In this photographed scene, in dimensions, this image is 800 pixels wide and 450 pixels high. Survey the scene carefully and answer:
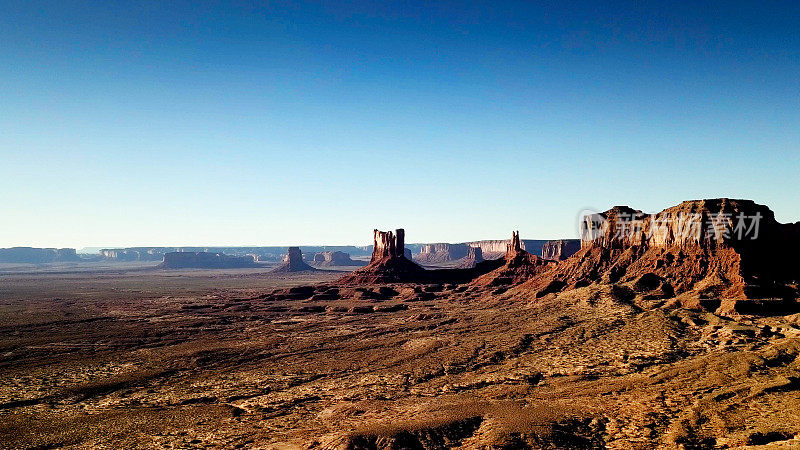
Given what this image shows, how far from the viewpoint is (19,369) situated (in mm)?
36719

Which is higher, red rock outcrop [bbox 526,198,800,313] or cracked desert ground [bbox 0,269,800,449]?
red rock outcrop [bbox 526,198,800,313]

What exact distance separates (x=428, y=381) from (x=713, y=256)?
38.9 meters

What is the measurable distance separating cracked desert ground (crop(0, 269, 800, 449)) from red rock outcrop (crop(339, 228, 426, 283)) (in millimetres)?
44319

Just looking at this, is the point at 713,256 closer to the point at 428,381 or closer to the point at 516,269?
the point at 516,269

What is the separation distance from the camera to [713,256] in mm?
51531

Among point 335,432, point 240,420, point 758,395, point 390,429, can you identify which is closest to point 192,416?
point 240,420

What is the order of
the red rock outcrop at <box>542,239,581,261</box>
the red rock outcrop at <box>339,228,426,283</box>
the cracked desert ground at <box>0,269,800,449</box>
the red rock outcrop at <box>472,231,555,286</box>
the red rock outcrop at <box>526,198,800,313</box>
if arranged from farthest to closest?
the red rock outcrop at <box>542,239,581,261</box> < the red rock outcrop at <box>339,228,426,283</box> < the red rock outcrop at <box>472,231,555,286</box> < the red rock outcrop at <box>526,198,800,313</box> < the cracked desert ground at <box>0,269,800,449</box>

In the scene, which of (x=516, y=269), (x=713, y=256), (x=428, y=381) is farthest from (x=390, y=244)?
(x=428, y=381)

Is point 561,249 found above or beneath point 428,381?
above

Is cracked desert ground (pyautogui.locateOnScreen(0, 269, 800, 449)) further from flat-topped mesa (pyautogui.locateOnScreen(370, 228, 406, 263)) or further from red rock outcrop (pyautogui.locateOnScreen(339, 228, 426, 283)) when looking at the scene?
flat-topped mesa (pyautogui.locateOnScreen(370, 228, 406, 263))

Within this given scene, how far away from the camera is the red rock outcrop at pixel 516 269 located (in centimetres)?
8081

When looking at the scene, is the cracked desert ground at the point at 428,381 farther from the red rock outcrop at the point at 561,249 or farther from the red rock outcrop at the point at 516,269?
the red rock outcrop at the point at 561,249

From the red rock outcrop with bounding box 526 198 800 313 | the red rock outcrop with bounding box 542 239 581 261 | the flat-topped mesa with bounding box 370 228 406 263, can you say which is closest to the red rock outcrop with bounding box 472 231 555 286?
the red rock outcrop with bounding box 526 198 800 313

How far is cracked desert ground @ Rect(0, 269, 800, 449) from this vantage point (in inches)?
778
